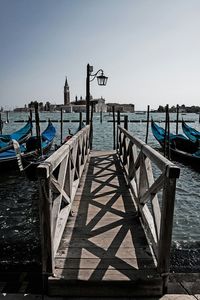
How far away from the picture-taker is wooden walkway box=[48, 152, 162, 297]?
244cm

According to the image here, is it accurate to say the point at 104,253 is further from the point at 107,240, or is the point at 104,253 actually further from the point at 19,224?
the point at 19,224

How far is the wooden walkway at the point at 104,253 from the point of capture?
2441mm

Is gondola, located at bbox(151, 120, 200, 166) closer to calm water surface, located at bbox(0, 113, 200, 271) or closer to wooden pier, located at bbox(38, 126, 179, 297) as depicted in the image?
calm water surface, located at bbox(0, 113, 200, 271)

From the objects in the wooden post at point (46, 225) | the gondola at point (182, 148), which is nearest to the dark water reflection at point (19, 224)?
the wooden post at point (46, 225)

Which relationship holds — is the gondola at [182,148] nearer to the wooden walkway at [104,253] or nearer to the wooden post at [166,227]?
the wooden walkway at [104,253]

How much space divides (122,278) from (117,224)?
1.23m

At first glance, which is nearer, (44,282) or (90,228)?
(44,282)

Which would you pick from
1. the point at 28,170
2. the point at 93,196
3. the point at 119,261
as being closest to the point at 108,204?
the point at 93,196

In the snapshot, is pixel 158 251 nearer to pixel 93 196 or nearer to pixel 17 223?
pixel 93 196

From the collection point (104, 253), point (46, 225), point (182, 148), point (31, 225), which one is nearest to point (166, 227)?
point (104, 253)

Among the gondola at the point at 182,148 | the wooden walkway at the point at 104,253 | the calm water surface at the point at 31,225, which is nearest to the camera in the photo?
the wooden walkway at the point at 104,253

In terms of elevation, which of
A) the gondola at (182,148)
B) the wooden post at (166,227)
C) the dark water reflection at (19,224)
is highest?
the wooden post at (166,227)

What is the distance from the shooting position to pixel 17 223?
610 cm

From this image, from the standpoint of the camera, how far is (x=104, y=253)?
2.94m
